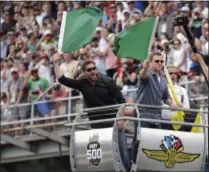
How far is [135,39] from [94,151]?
176cm

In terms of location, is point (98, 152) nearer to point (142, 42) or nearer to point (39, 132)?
point (142, 42)

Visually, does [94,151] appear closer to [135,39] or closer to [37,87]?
[135,39]

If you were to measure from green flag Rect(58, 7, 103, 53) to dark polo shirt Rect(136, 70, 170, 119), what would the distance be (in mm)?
1280

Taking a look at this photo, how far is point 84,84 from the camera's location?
47.5 ft

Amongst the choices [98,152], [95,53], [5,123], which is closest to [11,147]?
[5,123]

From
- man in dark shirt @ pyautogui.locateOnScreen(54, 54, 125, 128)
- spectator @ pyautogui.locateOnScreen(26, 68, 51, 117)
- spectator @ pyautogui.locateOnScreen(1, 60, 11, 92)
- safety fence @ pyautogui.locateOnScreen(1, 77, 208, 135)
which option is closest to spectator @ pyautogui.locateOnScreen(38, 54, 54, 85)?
spectator @ pyautogui.locateOnScreen(26, 68, 51, 117)

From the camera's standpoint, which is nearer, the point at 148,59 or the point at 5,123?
the point at 148,59

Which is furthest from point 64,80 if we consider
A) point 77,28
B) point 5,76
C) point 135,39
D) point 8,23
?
point 8,23

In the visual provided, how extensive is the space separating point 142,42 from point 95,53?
248 inches

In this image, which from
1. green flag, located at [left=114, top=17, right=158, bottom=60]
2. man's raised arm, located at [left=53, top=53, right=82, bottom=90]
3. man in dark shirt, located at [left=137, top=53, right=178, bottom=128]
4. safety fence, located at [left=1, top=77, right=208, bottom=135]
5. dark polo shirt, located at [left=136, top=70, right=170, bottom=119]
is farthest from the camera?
safety fence, located at [left=1, top=77, right=208, bottom=135]

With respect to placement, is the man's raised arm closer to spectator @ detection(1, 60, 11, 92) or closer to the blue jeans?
the blue jeans

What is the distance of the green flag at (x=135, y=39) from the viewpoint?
14594 millimetres

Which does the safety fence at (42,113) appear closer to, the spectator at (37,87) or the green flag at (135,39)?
the spectator at (37,87)

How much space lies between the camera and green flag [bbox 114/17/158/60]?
14.6 meters
